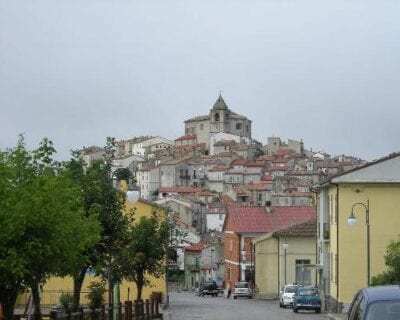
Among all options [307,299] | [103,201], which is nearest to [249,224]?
[307,299]

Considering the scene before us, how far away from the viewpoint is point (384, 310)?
577 inches

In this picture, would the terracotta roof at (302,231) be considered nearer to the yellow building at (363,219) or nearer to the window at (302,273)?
the window at (302,273)

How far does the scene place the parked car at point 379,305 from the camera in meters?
14.6

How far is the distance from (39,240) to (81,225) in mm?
2452

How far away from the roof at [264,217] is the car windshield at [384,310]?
253ft

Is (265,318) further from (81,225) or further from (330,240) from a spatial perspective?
(81,225)

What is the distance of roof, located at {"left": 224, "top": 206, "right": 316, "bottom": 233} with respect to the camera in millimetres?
92625

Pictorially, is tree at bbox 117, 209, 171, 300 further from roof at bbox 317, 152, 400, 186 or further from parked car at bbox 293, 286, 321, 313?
roof at bbox 317, 152, 400, 186

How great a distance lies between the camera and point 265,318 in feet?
145

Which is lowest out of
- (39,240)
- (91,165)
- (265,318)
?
(265,318)

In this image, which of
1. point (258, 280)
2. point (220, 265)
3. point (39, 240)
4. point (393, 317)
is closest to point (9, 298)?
point (39, 240)

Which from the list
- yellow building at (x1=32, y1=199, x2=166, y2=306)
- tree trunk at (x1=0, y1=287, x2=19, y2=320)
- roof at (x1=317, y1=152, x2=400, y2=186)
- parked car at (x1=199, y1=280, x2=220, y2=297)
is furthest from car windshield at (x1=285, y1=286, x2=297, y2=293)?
tree trunk at (x1=0, y1=287, x2=19, y2=320)

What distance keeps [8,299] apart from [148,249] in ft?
88.9

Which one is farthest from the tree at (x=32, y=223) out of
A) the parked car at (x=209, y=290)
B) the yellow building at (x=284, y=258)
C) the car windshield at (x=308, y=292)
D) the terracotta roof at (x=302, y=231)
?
the parked car at (x=209, y=290)
